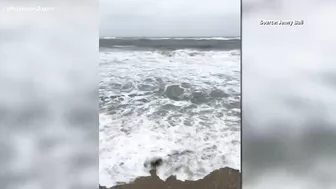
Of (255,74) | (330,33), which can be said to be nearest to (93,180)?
(255,74)

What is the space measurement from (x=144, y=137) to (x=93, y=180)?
0.60 ft

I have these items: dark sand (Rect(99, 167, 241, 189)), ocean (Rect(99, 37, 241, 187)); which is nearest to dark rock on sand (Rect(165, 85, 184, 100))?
ocean (Rect(99, 37, 241, 187))

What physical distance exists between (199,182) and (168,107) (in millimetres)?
220

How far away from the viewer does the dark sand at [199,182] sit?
94 cm

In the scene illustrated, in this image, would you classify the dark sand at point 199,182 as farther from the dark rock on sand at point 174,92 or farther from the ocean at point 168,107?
the dark rock on sand at point 174,92

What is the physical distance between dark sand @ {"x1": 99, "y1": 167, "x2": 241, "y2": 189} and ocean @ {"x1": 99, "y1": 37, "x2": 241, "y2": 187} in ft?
0.05

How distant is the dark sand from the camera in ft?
3.07

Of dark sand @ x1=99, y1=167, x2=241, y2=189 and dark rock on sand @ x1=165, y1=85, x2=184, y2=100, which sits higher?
dark rock on sand @ x1=165, y1=85, x2=184, y2=100

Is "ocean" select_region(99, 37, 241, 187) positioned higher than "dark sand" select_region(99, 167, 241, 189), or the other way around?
"ocean" select_region(99, 37, 241, 187)

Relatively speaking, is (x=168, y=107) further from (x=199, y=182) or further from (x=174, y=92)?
(x=199, y=182)

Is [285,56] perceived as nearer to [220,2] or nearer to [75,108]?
[220,2]

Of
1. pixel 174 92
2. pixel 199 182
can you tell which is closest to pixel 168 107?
pixel 174 92

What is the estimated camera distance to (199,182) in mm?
938

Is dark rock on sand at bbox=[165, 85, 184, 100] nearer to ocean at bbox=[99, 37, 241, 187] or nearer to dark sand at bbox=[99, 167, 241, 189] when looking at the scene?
ocean at bbox=[99, 37, 241, 187]
